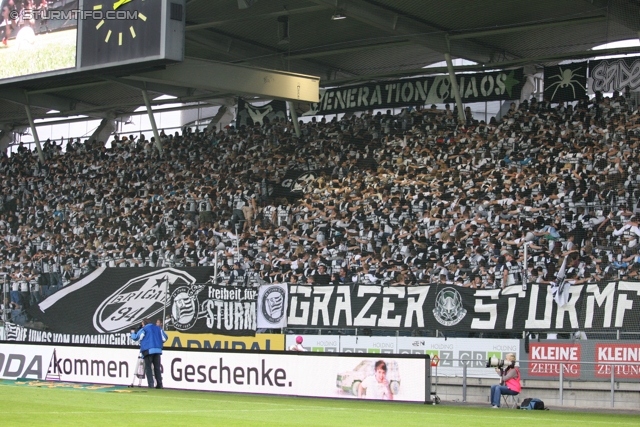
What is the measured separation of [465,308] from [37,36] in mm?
15811

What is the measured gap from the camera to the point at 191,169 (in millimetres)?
36219

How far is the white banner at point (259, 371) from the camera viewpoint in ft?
60.7

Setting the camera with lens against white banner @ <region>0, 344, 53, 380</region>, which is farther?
white banner @ <region>0, 344, 53, 380</region>

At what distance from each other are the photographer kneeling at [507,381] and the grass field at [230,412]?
39 cm

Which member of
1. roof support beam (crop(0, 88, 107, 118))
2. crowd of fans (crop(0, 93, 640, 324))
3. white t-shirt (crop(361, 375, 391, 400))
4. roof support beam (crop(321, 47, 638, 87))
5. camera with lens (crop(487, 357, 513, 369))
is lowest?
white t-shirt (crop(361, 375, 391, 400))

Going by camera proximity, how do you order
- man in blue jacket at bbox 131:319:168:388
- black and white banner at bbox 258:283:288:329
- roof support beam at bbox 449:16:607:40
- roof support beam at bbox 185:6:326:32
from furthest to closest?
1. roof support beam at bbox 185:6:326:32
2. roof support beam at bbox 449:16:607:40
3. black and white banner at bbox 258:283:288:329
4. man in blue jacket at bbox 131:319:168:388

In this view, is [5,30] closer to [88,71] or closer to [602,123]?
[88,71]

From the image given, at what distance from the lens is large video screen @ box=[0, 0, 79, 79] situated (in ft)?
89.8

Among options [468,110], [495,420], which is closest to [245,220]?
[468,110]

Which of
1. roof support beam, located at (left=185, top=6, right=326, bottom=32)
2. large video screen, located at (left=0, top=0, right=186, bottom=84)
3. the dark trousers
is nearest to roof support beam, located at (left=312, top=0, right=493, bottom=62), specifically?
roof support beam, located at (left=185, top=6, right=326, bottom=32)

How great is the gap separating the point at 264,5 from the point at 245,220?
6969mm

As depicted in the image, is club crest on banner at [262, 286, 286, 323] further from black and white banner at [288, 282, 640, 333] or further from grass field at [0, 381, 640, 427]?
grass field at [0, 381, 640, 427]

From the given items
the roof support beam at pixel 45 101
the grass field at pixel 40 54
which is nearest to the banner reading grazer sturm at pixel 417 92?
the grass field at pixel 40 54

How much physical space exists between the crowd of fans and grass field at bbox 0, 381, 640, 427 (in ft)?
16.4
